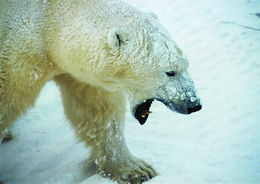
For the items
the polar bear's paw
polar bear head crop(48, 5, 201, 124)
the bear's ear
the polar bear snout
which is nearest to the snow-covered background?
the polar bear's paw

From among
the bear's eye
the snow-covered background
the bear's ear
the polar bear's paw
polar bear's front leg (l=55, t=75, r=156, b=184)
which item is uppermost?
the bear's ear

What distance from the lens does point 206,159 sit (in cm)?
332

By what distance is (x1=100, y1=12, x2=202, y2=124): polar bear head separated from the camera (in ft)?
→ 7.45

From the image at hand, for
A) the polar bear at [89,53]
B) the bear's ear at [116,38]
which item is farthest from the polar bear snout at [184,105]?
the bear's ear at [116,38]

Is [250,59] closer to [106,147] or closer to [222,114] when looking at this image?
[222,114]

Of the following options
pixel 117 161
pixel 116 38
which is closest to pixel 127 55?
pixel 116 38

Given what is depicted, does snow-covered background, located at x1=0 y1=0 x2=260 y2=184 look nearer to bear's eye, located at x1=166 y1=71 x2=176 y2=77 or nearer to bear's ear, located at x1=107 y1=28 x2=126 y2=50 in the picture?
bear's eye, located at x1=166 y1=71 x2=176 y2=77

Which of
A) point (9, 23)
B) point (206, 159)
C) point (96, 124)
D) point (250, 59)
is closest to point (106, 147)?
point (96, 124)

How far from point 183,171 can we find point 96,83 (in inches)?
45.6

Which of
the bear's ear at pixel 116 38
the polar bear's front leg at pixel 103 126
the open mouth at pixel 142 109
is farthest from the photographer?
the polar bear's front leg at pixel 103 126

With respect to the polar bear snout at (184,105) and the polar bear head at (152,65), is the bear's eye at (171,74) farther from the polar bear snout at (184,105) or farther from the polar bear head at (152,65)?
the polar bear snout at (184,105)

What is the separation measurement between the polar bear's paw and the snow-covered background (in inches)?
2.9

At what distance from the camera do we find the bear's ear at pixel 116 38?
2.24 metres

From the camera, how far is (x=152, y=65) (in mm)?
2283
